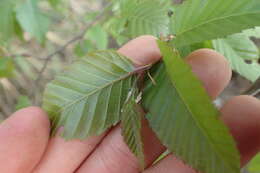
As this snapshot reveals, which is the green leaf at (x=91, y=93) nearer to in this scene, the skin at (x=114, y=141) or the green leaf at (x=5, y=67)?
the skin at (x=114, y=141)

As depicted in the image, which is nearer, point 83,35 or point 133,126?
point 133,126

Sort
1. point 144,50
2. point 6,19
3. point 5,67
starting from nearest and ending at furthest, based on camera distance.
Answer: point 144,50 → point 6,19 → point 5,67

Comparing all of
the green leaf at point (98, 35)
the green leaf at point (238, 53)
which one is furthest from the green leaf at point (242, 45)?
the green leaf at point (98, 35)

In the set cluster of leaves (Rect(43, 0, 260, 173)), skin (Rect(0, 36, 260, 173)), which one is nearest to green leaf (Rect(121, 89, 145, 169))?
cluster of leaves (Rect(43, 0, 260, 173))

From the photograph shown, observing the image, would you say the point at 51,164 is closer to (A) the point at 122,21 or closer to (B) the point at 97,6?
(A) the point at 122,21

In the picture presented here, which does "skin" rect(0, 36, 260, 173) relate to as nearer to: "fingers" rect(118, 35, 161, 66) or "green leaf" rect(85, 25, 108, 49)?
"fingers" rect(118, 35, 161, 66)

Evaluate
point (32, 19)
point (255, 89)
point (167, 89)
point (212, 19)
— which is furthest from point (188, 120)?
→ point (32, 19)

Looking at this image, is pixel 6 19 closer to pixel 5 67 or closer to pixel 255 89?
pixel 5 67
